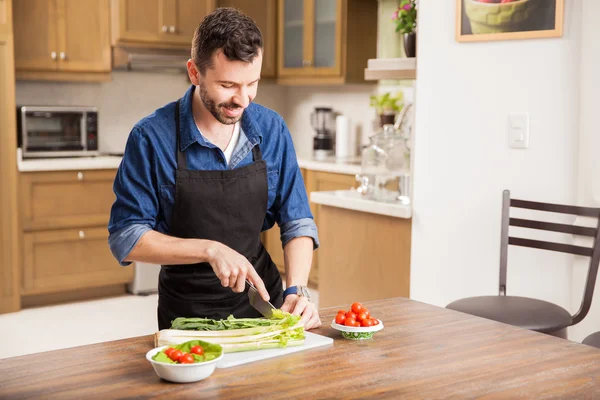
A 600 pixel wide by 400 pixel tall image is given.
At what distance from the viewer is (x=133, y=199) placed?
196 cm

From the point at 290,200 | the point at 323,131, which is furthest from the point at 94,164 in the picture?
the point at 290,200

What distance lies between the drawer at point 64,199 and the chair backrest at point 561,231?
3.00 m

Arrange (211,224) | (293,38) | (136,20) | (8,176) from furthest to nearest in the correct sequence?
1. (293,38)
2. (136,20)
3. (8,176)
4. (211,224)

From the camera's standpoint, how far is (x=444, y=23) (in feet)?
10.9

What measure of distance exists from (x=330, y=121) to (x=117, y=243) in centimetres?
413

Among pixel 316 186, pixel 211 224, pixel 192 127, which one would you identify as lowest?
pixel 316 186

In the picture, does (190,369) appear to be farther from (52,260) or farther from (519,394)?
(52,260)

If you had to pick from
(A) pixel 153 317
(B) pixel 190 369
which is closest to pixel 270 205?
(B) pixel 190 369

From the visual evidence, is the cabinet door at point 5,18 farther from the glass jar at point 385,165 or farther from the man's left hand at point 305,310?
the man's left hand at point 305,310

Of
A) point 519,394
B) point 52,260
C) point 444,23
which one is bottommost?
point 52,260

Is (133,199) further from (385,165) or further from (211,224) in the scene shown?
(385,165)

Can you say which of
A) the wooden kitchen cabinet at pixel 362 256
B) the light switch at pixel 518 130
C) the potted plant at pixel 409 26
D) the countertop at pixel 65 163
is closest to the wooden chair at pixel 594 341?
the light switch at pixel 518 130

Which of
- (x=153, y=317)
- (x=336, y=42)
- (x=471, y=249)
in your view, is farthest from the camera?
(x=336, y=42)

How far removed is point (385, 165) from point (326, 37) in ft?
6.91
